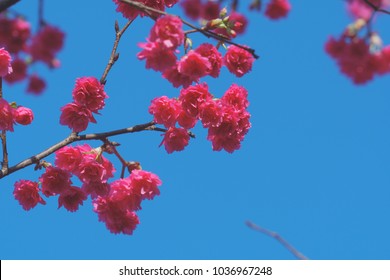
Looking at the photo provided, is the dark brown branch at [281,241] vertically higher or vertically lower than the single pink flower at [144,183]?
lower

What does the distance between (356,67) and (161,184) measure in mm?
1634

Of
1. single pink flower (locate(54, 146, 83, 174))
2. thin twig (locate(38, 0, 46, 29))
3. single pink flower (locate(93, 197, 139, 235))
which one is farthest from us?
single pink flower (locate(93, 197, 139, 235))

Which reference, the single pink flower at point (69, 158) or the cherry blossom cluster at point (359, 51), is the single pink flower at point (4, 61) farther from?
the cherry blossom cluster at point (359, 51)

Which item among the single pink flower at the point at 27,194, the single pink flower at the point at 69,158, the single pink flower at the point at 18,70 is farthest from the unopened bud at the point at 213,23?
the single pink flower at the point at 18,70

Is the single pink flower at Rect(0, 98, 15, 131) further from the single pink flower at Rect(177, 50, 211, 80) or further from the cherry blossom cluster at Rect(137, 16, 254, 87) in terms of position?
the single pink flower at Rect(177, 50, 211, 80)

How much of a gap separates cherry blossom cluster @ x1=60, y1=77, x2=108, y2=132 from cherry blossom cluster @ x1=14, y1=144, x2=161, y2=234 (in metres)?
0.17

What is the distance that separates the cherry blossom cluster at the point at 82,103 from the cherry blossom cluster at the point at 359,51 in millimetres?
1643

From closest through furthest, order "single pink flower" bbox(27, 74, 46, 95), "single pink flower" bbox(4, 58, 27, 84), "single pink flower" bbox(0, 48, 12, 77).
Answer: "single pink flower" bbox(0, 48, 12, 77) < "single pink flower" bbox(4, 58, 27, 84) < "single pink flower" bbox(27, 74, 46, 95)

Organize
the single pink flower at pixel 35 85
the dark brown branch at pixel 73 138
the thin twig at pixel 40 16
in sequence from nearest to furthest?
the thin twig at pixel 40 16
the dark brown branch at pixel 73 138
the single pink flower at pixel 35 85

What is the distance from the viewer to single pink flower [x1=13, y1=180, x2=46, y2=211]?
4230 mm

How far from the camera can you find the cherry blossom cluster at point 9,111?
3844 mm

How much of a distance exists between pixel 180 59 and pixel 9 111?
1269 millimetres

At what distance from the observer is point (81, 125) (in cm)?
402

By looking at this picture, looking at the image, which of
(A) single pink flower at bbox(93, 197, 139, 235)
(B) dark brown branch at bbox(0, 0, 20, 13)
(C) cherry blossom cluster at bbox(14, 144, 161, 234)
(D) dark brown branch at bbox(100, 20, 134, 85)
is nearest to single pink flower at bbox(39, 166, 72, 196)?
(C) cherry blossom cluster at bbox(14, 144, 161, 234)
